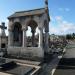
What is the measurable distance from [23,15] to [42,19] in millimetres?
3152

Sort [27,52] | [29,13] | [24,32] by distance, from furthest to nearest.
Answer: [29,13] → [24,32] → [27,52]

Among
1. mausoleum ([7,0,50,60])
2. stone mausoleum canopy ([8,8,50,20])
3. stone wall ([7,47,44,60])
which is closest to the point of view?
stone wall ([7,47,44,60])

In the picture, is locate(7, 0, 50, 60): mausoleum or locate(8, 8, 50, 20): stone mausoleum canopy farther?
locate(8, 8, 50, 20): stone mausoleum canopy

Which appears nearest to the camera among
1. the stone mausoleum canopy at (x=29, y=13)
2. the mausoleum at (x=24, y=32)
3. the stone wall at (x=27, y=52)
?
the stone wall at (x=27, y=52)

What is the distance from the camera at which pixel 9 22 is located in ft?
89.3

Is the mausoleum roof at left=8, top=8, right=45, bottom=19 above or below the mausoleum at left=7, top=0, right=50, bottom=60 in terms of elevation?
above

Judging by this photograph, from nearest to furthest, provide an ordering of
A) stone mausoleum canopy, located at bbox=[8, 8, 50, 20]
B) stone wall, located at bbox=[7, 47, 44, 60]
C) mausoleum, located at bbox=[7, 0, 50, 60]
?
stone wall, located at bbox=[7, 47, 44, 60] < mausoleum, located at bbox=[7, 0, 50, 60] < stone mausoleum canopy, located at bbox=[8, 8, 50, 20]

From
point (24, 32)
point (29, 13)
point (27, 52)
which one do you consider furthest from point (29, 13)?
point (27, 52)

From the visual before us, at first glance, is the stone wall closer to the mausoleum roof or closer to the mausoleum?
the mausoleum

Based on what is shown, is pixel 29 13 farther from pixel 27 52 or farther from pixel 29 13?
pixel 27 52

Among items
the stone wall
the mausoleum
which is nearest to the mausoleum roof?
the mausoleum

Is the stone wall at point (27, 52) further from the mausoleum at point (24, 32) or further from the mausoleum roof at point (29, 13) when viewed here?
the mausoleum roof at point (29, 13)

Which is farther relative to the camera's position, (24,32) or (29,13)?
(29,13)

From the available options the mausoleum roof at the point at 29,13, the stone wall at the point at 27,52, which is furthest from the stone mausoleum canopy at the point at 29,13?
the stone wall at the point at 27,52
